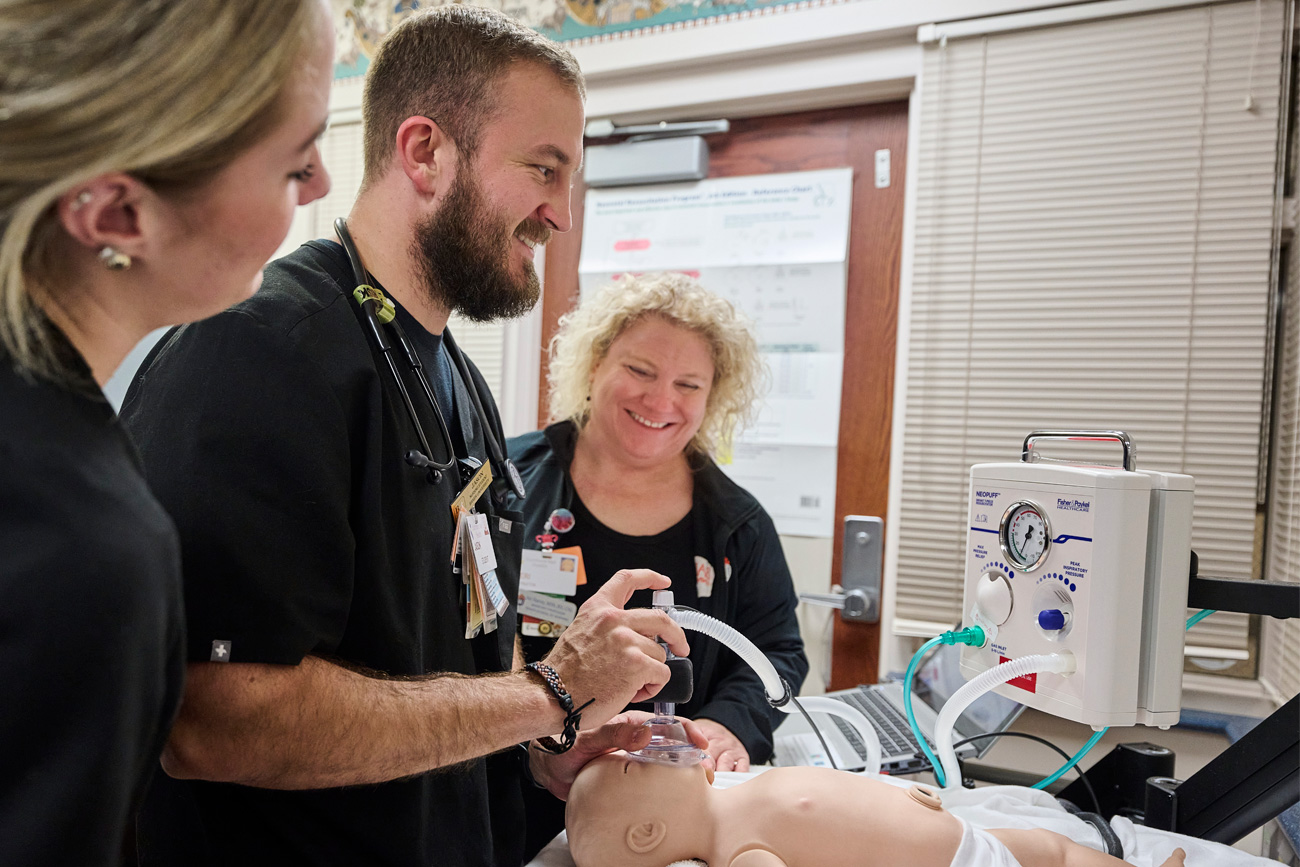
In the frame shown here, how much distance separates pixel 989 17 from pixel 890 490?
1445mm

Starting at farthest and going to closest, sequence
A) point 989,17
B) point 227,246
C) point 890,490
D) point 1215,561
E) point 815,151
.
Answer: point 815,151, point 890,490, point 989,17, point 1215,561, point 227,246

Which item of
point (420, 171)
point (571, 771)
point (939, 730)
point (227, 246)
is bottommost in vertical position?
point (571, 771)

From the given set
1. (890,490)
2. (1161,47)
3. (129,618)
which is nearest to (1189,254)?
(1161,47)

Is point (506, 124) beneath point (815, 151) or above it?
beneath

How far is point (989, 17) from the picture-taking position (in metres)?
2.47

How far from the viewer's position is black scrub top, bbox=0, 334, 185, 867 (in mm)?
546

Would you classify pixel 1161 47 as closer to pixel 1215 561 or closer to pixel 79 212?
pixel 1215 561

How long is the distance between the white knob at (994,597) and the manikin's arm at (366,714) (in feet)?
1.70

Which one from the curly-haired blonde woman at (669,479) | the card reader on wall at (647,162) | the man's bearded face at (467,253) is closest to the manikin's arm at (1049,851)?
the curly-haired blonde woman at (669,479)

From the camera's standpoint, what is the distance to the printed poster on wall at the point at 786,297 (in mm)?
2799

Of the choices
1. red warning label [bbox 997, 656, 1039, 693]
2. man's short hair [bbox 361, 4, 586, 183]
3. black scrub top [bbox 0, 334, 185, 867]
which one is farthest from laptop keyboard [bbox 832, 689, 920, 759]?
black scrub top [bbox 0, 334, 185, 867]

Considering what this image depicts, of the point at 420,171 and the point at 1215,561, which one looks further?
the point at 1215,561

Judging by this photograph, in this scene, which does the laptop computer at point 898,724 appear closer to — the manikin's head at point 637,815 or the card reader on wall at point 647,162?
the manikin's head at point 637,815

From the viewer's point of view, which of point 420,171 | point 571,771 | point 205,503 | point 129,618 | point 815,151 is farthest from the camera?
point 815,151
